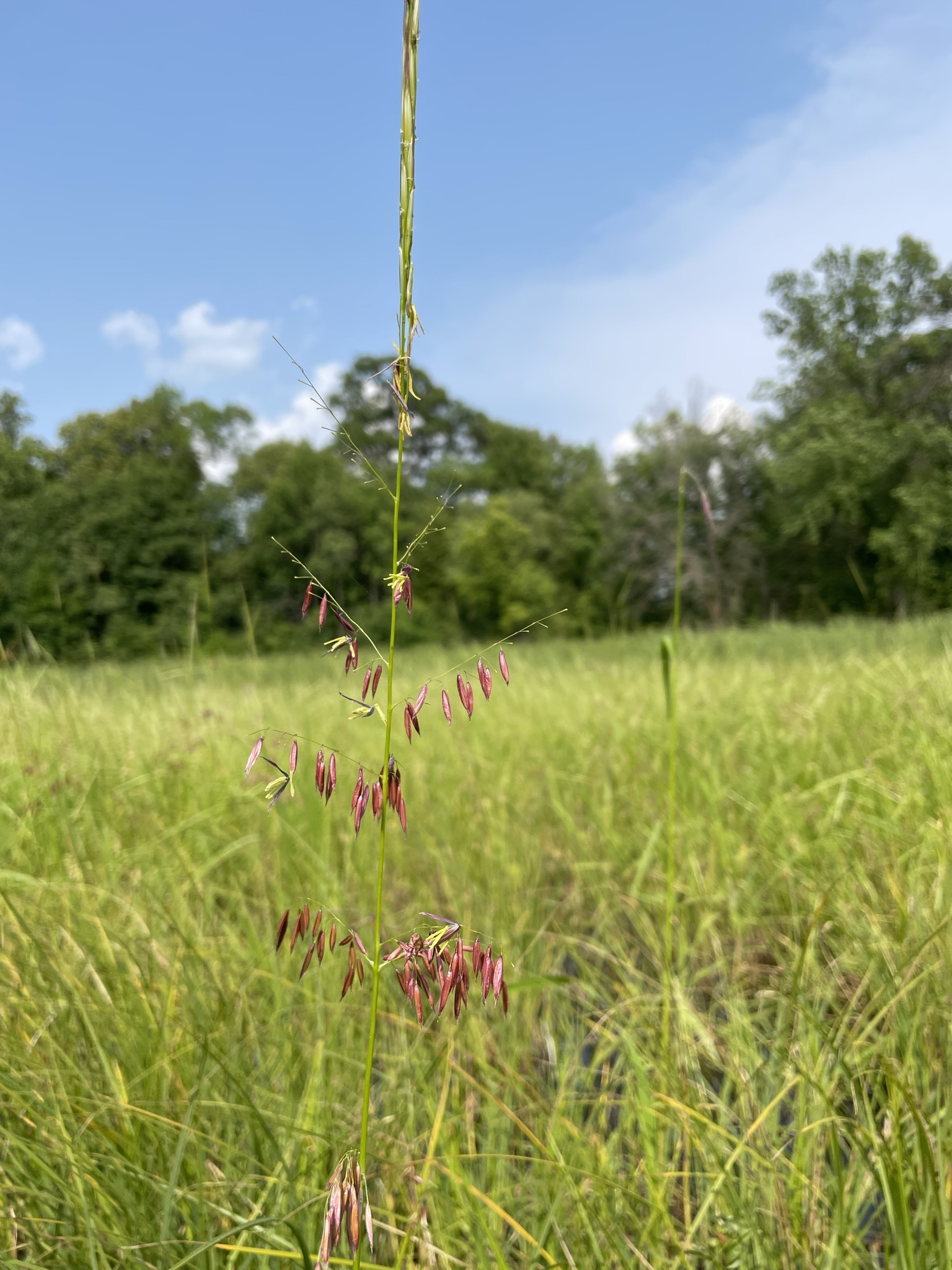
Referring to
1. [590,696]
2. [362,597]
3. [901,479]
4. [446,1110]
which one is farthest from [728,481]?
[446,1110]

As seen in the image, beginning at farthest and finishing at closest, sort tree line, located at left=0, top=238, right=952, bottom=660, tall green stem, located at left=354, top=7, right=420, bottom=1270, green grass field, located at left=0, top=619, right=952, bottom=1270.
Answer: tree line, located at left=0, top=238, right=952, bottom=660 < green grass field, located at left=0, top=619, right=952, bottom=1270 < tall green stem, located at left=354, top=7, right=420, bottom=1270

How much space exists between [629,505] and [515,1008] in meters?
27.1

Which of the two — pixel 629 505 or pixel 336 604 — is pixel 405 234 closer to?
pixel 336 604

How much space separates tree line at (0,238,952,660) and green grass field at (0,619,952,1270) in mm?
10290

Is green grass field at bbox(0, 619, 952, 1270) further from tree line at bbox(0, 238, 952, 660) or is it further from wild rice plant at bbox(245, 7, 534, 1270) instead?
tree line at bbox(0, 238, 952, 660)

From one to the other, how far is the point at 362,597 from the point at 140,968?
21314mm

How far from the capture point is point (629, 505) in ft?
90.2

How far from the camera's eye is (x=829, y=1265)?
935 millimetres

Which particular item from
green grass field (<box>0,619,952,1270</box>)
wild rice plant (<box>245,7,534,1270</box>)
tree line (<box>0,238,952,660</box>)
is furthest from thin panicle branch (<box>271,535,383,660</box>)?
tree line (<box>0,238,952,660</box>)

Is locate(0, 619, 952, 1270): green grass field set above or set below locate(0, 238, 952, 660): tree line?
below

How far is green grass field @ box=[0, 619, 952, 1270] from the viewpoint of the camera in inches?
39.4

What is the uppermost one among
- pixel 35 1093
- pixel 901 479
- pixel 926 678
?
pixel 901 479

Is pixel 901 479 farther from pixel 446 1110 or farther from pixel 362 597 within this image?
pixel 446 1110

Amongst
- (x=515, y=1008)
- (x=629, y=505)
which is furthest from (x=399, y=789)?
(x=629, y=505)
